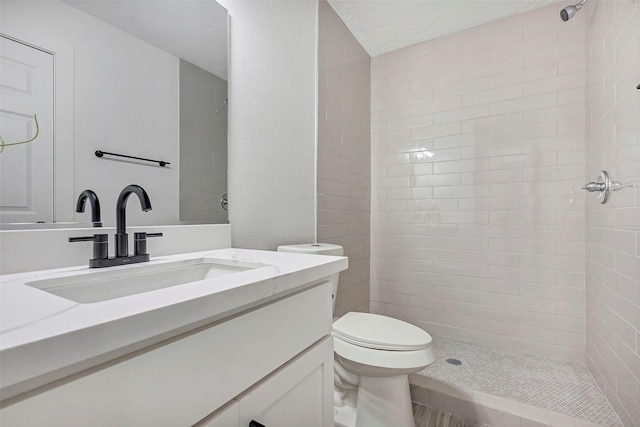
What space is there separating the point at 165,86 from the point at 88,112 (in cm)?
31

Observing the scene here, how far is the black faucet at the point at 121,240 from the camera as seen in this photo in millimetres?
794

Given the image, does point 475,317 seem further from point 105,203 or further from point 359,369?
point 105,203

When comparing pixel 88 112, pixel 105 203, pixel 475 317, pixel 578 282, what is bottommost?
pixel 475 317

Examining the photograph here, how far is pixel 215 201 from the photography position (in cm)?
133

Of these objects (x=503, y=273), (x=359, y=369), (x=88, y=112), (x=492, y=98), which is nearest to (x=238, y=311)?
(x=88, y=112)

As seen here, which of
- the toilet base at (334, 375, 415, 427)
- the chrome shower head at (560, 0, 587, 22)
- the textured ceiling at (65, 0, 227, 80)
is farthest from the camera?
the chrome shower head at (560, 0, 587, 22)

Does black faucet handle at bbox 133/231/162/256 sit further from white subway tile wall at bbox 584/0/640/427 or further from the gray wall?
white subway tile wall at bbox 584/0/640/427

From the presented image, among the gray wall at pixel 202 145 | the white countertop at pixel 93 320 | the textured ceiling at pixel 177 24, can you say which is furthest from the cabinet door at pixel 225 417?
the textured ceiling at pixel 177 24

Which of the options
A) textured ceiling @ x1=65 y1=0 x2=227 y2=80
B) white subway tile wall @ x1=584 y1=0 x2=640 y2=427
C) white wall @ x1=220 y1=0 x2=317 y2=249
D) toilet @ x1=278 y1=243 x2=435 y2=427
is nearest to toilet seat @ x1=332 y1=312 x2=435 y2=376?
toilet @ x1=278 y1=243 x2=435 y2=427

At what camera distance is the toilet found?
1272 mm

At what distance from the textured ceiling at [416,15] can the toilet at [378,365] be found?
1723 millimetres

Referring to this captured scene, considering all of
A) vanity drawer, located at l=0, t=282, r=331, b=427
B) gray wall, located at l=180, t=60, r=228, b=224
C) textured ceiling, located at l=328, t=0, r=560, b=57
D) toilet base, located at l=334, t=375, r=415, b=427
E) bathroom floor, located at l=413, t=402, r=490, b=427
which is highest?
textured ceiling, located at l=328, t=0, r=560, b=57

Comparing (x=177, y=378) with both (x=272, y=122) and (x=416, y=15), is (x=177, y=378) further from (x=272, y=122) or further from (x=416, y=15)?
(x=416, y=15)

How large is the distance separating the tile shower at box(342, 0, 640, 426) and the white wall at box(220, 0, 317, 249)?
0.97 meters
